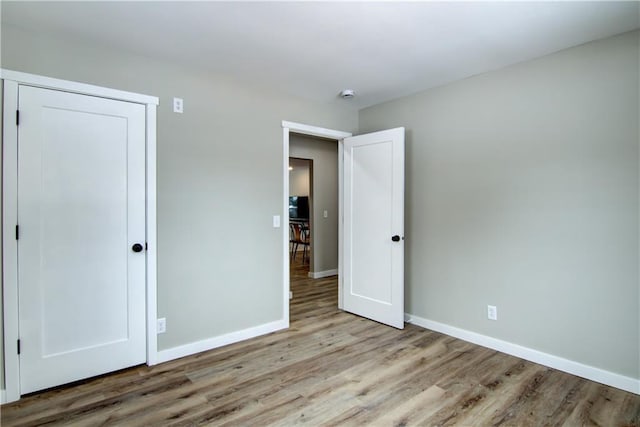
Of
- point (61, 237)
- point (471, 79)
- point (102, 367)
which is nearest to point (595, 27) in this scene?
point (471, 79)

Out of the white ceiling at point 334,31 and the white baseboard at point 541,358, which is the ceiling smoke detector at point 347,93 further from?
Result: the white baseboard at point 541,358

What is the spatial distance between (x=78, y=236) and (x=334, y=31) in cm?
232

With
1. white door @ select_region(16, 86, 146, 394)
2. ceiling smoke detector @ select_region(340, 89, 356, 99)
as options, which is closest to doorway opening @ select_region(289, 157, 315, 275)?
ceiling smoke detector @ select_region(340, 89, 356, 99)

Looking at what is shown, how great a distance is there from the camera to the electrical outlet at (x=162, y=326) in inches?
109

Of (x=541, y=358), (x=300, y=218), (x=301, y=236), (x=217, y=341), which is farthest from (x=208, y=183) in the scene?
(x=300, y=218)

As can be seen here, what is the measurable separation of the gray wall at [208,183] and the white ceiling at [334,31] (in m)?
0.18

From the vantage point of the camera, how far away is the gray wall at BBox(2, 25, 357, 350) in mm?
2592

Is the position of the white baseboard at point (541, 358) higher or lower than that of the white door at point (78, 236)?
lower

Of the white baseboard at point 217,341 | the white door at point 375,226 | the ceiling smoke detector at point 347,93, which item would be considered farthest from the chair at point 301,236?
the ceiling smoke detector at point 347,93

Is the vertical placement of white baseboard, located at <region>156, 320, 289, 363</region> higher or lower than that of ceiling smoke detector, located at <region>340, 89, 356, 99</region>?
lower

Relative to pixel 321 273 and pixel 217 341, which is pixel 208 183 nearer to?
pixel 217 341

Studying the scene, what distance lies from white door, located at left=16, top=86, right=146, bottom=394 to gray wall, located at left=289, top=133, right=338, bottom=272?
3455 mm

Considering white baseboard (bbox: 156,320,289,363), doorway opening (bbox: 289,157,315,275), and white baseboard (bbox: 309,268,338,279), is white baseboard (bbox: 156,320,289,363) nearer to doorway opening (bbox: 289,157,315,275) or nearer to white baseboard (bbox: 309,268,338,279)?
white baseboard (bbox: 309,268,338,279)

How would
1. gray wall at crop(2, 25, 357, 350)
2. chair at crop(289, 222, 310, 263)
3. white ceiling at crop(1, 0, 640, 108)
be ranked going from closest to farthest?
1. white ceiling at crop(1, 0, 640, 108)
2. gray wall at crop(2, 25, 357, 350)
3. chair at crop(289, 222, 310, 263)
